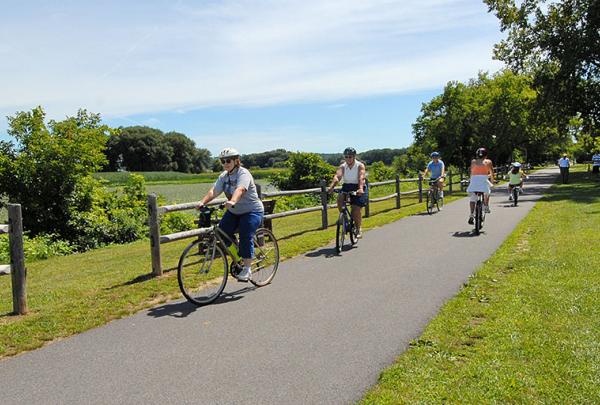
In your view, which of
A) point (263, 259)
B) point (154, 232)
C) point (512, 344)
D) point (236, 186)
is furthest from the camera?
point (154, 232)

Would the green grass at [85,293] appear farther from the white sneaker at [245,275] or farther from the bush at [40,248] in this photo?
the bush at [40,248]

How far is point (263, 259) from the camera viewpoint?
7.59 meters

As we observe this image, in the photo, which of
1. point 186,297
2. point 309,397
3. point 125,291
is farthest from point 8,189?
point 309,397

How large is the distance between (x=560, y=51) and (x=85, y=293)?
→ 29.9m

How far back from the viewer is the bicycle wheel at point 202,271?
6383 millimetres

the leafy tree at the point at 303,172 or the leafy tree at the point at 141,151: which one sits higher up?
the leafy tree at the point at 141,151

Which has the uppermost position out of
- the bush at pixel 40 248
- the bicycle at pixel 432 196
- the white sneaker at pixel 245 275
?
the bicycle at pixel 432 196

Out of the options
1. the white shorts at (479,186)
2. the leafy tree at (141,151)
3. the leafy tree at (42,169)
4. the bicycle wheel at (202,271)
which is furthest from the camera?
the leafy tree at (141,151)

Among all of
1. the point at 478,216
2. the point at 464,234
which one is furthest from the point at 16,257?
the point at 478,216

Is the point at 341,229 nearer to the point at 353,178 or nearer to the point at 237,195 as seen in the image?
the point at 353,178

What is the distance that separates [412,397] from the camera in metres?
3.59

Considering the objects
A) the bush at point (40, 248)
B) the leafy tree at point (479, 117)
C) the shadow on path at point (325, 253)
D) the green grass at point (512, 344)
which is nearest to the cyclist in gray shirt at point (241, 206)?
the green grass at point (512, 344)

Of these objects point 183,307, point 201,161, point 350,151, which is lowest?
point 183,307

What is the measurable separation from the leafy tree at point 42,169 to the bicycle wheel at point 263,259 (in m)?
12.0
